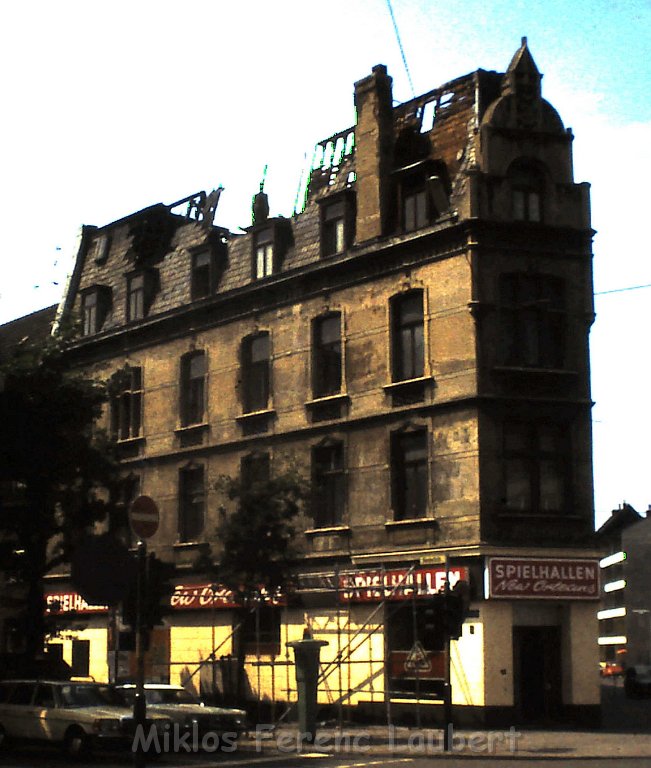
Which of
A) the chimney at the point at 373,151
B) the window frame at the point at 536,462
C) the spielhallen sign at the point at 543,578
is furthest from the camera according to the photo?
the chimney at the point at 373,151

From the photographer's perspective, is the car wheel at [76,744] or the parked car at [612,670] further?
the parked car at [612,670]

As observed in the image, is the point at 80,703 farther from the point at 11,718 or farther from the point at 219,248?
the point at 219,248

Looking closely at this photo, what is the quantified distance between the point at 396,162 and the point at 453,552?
10953 mm

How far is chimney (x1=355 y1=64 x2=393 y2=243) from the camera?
3591 centimetres

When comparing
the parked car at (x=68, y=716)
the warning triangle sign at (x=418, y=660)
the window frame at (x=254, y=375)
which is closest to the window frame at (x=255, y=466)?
the window frame at (x=254, y=375)

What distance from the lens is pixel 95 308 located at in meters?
46.0

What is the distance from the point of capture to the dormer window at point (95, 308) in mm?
45781

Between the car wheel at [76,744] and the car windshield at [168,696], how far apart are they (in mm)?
3279

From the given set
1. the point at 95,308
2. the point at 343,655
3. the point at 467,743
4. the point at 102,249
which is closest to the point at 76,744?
the point at 467,743

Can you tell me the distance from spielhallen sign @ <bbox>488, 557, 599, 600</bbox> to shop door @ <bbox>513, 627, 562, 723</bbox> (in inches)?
41.4

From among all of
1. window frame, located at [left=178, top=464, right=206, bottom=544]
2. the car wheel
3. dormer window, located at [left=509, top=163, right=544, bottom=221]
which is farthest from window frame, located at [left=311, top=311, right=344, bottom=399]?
the car wheel

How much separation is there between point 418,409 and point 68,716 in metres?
12.5

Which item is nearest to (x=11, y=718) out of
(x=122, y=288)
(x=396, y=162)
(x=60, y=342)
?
(x=60, y=342)

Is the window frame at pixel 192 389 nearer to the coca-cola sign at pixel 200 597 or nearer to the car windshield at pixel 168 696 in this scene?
the coca-cola sign at pixel 200 597
